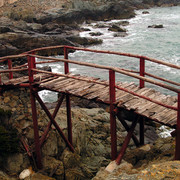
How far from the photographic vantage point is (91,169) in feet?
34.3

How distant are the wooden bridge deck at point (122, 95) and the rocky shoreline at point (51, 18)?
1990 cm

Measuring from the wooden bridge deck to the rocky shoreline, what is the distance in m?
19.9

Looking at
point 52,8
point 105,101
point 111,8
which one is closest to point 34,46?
point 105,101

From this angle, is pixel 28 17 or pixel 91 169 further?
pixel 28 17

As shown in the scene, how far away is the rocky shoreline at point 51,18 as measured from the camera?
104 ft

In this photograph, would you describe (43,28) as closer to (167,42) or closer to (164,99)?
(167,42)

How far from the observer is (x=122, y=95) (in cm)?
807

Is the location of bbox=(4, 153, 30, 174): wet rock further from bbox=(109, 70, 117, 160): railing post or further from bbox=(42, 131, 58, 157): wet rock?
bbox=(109, 70, 117, 160): railing post

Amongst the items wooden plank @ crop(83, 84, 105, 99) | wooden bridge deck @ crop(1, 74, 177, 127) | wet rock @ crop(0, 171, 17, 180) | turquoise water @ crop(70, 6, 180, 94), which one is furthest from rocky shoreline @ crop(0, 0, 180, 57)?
wooden plank @ crop(83, 84, 105, 99)

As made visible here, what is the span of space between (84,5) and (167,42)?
31.2 metres

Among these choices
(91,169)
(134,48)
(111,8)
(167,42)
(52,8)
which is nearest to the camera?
(91,169)

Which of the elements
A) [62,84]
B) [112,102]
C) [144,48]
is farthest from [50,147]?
[144,48]

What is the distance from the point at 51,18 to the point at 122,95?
157 ft

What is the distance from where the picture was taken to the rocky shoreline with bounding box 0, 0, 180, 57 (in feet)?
104
